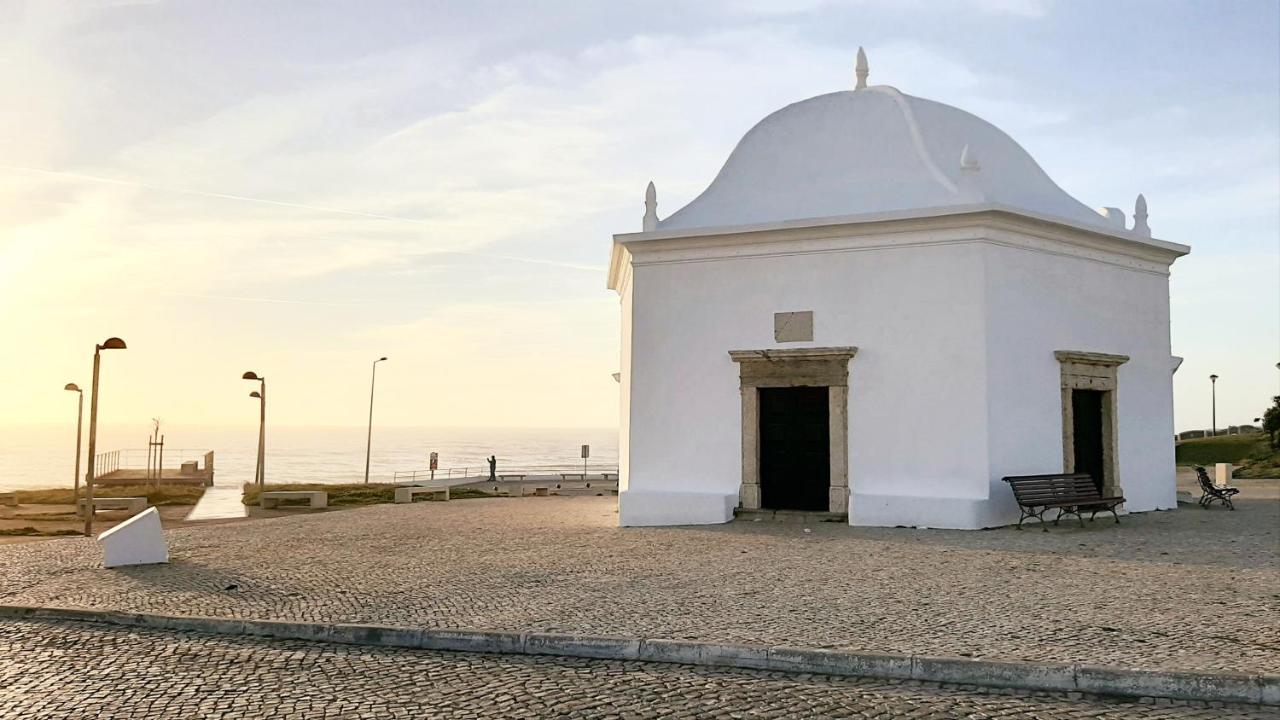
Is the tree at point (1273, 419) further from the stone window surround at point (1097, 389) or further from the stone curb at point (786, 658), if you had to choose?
the stone curb at point (786, 658)

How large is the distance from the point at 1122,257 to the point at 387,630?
45.7 feet

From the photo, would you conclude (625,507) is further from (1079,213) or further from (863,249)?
(1079,213)

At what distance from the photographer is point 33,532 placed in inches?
621

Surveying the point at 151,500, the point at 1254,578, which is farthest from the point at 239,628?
the point at 151,500

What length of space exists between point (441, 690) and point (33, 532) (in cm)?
1372

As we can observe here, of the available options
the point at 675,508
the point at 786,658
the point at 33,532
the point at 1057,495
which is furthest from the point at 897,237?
the point at 33,532

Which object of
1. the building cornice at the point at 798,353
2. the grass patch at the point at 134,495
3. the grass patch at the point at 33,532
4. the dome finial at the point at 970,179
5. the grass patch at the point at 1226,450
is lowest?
the grass patch at the point at 134,495

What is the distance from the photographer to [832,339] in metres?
14.4

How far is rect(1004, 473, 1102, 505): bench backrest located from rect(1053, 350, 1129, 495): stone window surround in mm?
469

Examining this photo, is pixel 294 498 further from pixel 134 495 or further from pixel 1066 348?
pixel 1066 348

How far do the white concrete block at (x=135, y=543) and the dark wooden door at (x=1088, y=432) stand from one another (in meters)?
13.2

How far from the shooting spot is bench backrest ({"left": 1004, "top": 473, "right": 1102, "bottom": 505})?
13.3 metres

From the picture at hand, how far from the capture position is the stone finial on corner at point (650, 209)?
622 inches

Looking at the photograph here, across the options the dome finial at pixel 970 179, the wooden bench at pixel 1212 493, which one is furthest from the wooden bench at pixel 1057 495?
the dome finial at pixel 970 179
